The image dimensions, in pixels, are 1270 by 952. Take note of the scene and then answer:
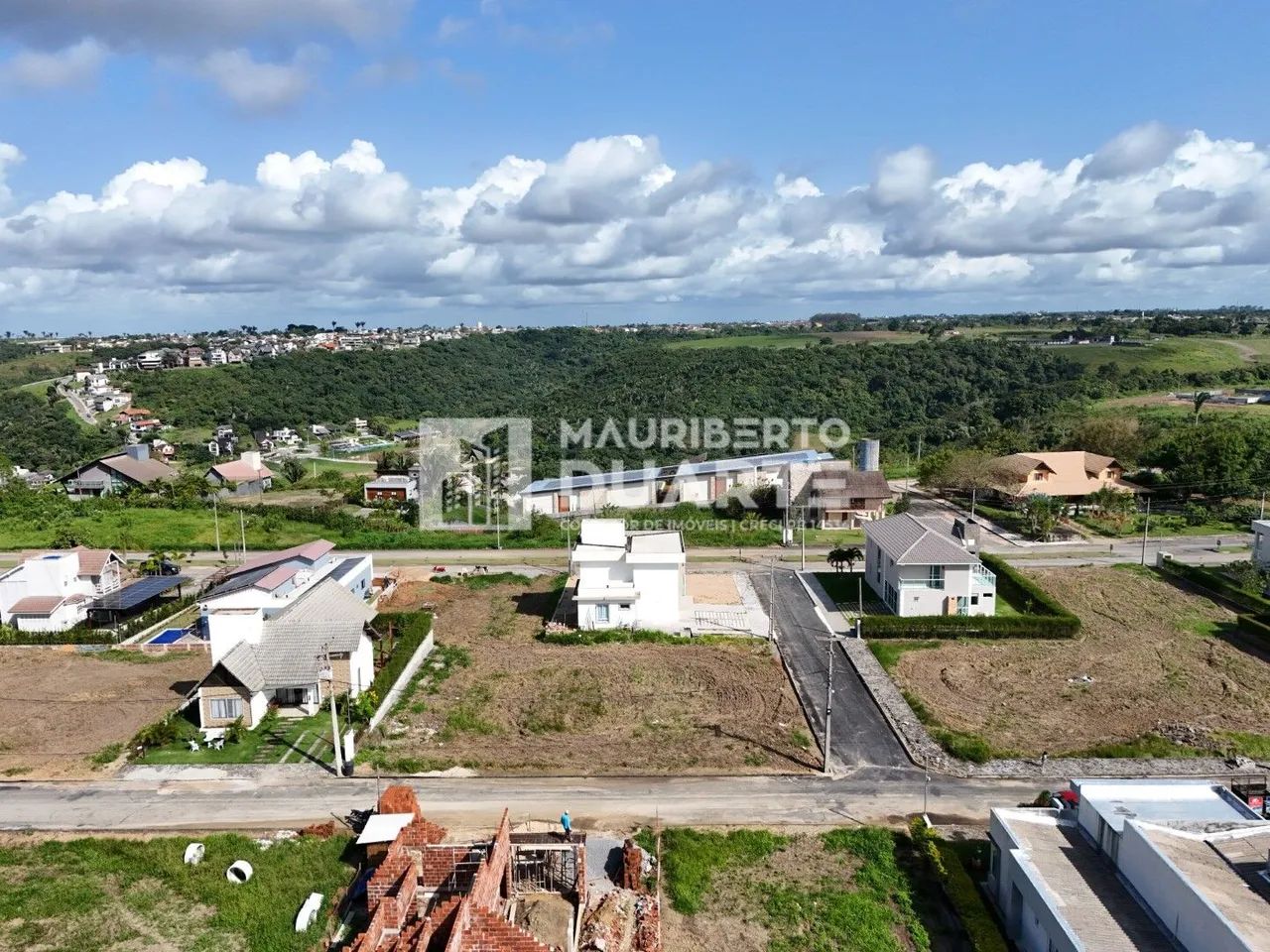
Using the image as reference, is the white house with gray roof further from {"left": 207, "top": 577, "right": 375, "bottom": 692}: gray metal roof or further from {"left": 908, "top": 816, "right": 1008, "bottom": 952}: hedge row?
{"left": 908, "top": 816, "right": 1008, "bottom": 952}: hedge row

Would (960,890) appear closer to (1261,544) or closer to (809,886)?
(809,886)

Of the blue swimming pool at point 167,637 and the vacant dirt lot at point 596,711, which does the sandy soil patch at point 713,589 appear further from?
the blue swimming pool at point 167,637

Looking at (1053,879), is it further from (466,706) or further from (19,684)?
→ (19,684)

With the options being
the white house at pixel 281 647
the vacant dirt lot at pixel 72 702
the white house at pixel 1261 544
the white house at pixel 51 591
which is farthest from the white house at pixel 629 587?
the white house at pixel 1261 544

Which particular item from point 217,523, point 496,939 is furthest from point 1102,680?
point 217,523

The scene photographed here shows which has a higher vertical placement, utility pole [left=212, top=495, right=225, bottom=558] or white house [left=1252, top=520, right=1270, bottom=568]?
white house [left=1252, top=520, right=1270, bottom=568]

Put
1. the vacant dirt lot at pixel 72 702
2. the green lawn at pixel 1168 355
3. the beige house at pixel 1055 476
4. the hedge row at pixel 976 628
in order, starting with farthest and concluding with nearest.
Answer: the green lawn at pixel 1168 355
the beige house at pixel 1055 476
the hedge row at pixel 976 628
the vacant dirt lot at pixel 72 702

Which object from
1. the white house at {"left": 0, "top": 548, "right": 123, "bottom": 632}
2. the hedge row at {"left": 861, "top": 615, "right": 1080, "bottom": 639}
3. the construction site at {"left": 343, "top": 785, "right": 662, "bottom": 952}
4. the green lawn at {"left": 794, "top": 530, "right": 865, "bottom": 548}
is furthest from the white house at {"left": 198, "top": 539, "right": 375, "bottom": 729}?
the green lawn at {"left": 794, "top": 530, "right": 865, "bottom": 548}
